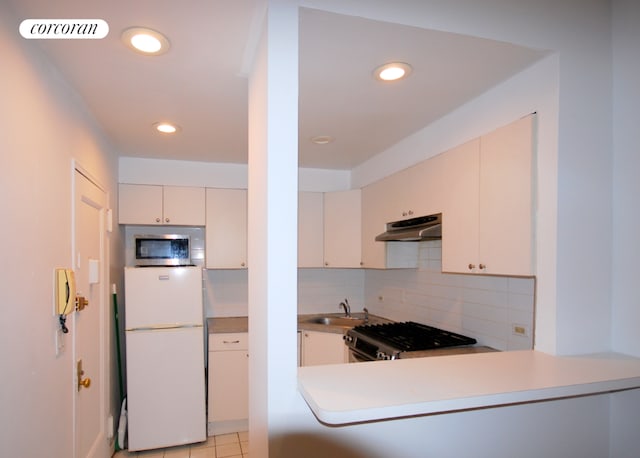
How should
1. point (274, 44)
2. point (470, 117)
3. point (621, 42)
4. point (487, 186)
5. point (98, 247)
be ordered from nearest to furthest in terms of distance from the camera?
point (274, 44), point (621, 42), point (487, 186), point (470, 117), point (98, 247)

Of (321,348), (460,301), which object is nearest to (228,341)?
(321,348)

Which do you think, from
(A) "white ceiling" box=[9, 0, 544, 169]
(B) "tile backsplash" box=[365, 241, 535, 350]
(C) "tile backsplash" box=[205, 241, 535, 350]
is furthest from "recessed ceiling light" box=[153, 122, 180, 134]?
(B) "tile backsplash" box=[365, 241, 535, 350]

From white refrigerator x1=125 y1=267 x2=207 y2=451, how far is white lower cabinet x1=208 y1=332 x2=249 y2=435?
15 centimetres

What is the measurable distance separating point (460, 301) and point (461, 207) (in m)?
0.80

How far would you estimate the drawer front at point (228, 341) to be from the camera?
3256mm

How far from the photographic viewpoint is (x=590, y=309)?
5.20 ft

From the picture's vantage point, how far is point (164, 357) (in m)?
3.01

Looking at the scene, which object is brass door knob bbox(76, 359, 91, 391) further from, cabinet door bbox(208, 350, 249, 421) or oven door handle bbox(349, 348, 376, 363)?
oven door handle bbox(349, 348, 376, 363)

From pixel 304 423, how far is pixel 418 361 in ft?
1.73

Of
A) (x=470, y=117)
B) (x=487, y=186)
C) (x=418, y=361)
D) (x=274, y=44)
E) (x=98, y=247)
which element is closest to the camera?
(x=274, y=44)

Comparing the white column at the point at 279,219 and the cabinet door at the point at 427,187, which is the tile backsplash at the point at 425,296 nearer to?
the cabinet door at the point at 427,187

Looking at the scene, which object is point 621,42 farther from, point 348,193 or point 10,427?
point 10,427

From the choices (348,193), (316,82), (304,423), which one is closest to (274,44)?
(316,82)

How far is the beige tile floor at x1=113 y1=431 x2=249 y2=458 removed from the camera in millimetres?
2957
